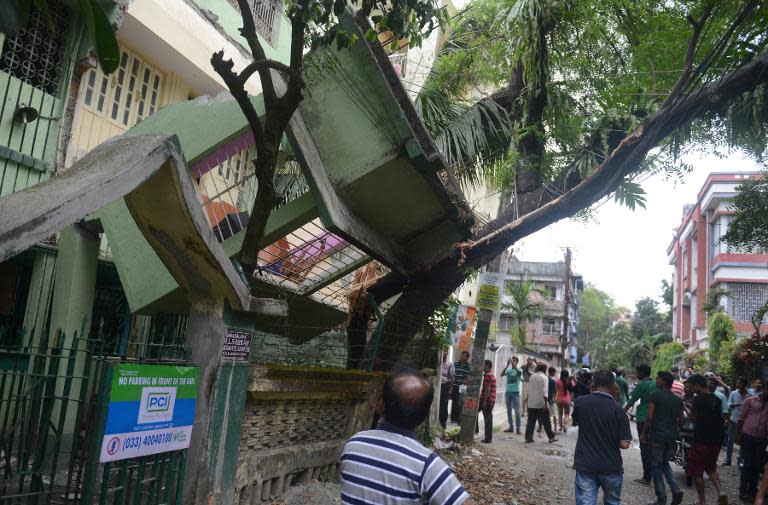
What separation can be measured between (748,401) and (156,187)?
9.50m

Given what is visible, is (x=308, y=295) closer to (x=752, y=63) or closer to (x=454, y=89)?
(x=454, y=89)

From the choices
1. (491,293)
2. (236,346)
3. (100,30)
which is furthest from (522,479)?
(100,30)

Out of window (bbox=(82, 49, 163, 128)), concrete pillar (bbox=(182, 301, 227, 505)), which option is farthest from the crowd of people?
window (bbox=(82, 49, 163, 128))

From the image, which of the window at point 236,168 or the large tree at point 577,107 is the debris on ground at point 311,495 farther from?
the window at point 236,168

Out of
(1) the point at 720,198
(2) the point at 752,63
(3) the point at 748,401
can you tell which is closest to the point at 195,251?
(2) the point at 752,63

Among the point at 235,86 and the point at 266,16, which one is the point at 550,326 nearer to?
the point at 266,16

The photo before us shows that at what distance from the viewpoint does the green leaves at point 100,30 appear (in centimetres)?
271

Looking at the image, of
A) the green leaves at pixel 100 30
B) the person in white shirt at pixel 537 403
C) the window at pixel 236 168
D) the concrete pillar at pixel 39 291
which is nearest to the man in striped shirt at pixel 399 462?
the green leaves at pixel 100 30

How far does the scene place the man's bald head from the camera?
2.69 metres

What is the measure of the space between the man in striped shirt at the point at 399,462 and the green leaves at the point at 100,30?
6.30 feet

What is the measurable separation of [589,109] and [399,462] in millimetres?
8695

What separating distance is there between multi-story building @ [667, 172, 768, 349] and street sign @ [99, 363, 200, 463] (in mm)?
25244

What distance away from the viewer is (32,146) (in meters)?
8.17

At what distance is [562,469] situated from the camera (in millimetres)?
11508
